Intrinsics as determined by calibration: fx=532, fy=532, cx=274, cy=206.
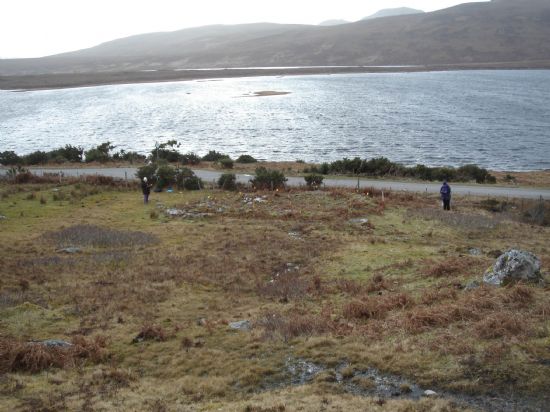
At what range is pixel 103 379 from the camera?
41.9 feet

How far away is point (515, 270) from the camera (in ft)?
54.2

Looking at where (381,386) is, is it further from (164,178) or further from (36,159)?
(36,159)

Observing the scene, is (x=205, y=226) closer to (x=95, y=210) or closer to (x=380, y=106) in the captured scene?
(x=95, y=210)

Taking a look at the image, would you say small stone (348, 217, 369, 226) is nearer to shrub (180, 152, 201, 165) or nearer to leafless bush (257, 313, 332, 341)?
leafless bush (257, 313, 332, 341)

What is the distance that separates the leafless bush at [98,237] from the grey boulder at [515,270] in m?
16.9

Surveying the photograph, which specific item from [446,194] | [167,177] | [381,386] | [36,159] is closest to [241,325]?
[381,386]

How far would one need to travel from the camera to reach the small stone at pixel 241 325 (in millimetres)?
15945

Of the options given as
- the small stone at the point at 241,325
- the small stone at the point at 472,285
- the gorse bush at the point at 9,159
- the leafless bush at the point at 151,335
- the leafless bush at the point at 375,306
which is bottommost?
the small stone at the point at 241,325

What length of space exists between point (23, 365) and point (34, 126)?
330 ft

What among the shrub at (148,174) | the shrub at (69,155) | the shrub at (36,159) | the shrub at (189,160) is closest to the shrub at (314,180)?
the shrub at (148,174)

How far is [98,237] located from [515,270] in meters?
20.0


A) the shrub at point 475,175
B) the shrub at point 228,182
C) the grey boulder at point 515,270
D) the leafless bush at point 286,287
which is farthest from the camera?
the shrub at point 475,175

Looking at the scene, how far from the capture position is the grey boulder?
16.5m

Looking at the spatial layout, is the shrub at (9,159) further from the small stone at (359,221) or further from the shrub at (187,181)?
the small stone at (359,221)
